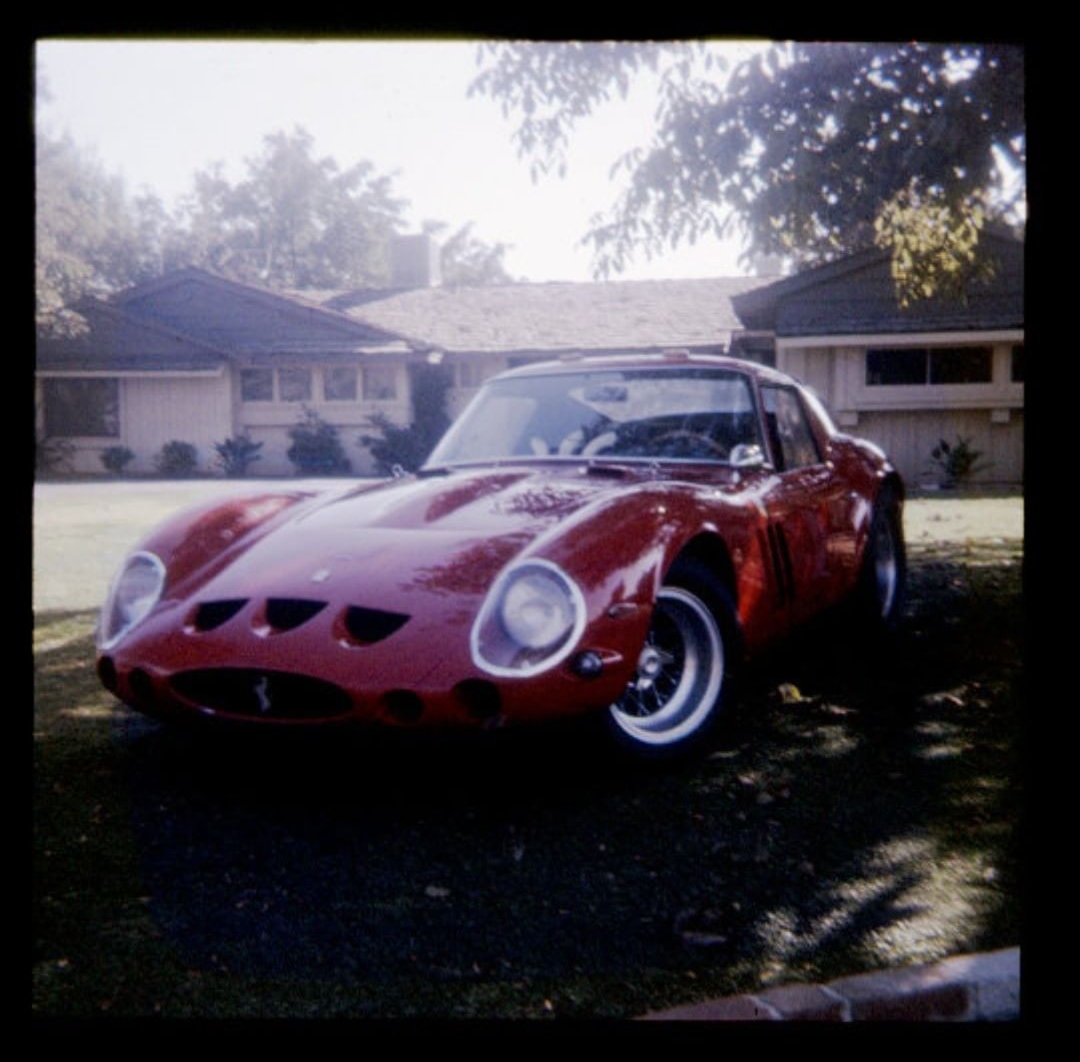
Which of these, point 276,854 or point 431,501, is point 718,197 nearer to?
point 431,501

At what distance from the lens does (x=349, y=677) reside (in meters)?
2.25

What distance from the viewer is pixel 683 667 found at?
2832mm

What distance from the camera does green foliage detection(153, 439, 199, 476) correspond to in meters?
6.30

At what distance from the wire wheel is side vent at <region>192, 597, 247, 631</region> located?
112 cm

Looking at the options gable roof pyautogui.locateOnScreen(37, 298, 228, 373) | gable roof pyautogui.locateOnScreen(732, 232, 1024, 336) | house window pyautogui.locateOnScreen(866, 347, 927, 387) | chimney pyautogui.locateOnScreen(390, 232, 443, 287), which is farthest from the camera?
chimney pyautogui.locateOnScreen(390, 232, 443, 287)

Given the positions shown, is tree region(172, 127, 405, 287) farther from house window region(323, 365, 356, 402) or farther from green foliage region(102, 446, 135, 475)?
green foliage region(102, 446, 135, 475)

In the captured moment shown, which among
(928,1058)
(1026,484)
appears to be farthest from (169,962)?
(1026,484)

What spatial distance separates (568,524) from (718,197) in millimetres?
3785

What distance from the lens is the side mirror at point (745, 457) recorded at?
3398mm

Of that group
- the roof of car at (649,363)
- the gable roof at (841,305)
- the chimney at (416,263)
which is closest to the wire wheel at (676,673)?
the roof of car at (649,363)

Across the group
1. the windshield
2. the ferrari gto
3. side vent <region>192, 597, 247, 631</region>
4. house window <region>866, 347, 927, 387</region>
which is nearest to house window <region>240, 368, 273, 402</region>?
the ferrari gto

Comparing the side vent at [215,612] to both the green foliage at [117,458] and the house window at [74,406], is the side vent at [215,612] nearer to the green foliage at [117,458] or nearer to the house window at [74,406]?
the house window at [74,406]

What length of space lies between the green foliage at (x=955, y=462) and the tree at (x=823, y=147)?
97.5 inches

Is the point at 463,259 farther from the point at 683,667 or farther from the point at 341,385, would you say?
the point at 683,667
